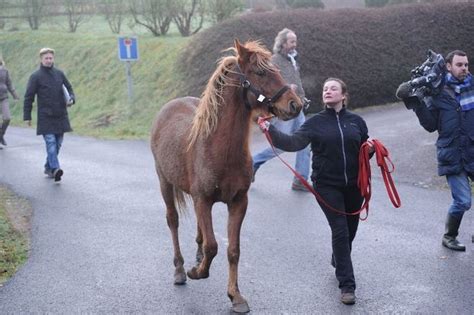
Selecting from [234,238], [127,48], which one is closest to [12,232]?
[234,238]

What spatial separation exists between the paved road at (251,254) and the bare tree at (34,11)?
88.6ft

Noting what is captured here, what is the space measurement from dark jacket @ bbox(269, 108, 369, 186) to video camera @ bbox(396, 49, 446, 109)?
774 mm

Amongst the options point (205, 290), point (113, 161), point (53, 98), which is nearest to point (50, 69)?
point (53, 98)

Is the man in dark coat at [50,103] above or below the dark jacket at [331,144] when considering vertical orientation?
below

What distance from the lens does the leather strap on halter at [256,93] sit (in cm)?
516

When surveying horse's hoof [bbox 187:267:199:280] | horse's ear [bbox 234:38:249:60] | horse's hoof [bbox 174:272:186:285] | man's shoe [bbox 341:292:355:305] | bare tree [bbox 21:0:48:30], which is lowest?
horse's hoof [bbox 174:272:186:285]

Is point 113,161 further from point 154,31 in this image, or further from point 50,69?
point 154,31

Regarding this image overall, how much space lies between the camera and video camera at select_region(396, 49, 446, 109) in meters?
6.16

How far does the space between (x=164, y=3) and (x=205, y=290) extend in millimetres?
21102

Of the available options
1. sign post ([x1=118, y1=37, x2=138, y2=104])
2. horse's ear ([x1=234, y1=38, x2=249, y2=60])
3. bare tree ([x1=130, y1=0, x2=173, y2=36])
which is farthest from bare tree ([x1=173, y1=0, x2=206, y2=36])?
horse's ear ([x1=234, y1=38, x2=249, y2=60])

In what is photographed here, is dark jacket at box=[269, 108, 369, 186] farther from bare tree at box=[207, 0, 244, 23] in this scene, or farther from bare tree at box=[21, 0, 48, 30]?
bare tree at box=[21, 0, 48, 30]

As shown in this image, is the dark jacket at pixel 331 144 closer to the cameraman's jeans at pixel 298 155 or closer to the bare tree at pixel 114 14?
the cameraman's jeans at pixel 298 155

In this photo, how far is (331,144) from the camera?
18.3 feet

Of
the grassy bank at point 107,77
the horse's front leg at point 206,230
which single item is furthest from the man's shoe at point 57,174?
the horse's front leg at point 206,230
